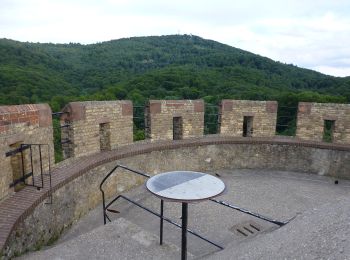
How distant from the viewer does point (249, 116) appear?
10.2m

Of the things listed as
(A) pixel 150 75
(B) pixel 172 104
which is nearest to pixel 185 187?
(B) pixel 172 104

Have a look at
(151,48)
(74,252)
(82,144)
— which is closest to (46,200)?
(74,252)

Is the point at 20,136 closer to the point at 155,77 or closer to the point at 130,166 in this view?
the point at 130,166

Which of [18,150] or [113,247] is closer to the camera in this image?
[113,247]

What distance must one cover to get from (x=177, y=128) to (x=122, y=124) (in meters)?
2.06

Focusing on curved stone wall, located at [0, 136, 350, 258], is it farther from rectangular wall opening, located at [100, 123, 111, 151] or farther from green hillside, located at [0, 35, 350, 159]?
green hillside, located at [0, 35, 350, 159]

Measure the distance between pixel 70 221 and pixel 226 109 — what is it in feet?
18.8

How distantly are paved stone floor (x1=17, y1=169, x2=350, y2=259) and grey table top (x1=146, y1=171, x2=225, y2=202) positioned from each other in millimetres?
860

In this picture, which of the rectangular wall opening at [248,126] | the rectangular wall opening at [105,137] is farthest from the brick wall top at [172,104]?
the rectangular wall opening at [248,126]

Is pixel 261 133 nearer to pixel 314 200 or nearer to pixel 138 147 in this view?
pixel 314 200

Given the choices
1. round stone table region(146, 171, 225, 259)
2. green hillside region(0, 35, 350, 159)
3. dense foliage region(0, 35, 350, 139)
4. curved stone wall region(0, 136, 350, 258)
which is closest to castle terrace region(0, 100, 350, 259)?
curved stone wall region(0, 136, 350, 258)

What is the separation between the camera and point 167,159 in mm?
8930

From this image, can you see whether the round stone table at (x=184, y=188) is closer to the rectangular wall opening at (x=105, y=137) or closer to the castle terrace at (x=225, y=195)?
the castle terrace at (x=225, y=195)

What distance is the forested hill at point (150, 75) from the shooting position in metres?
22.5
